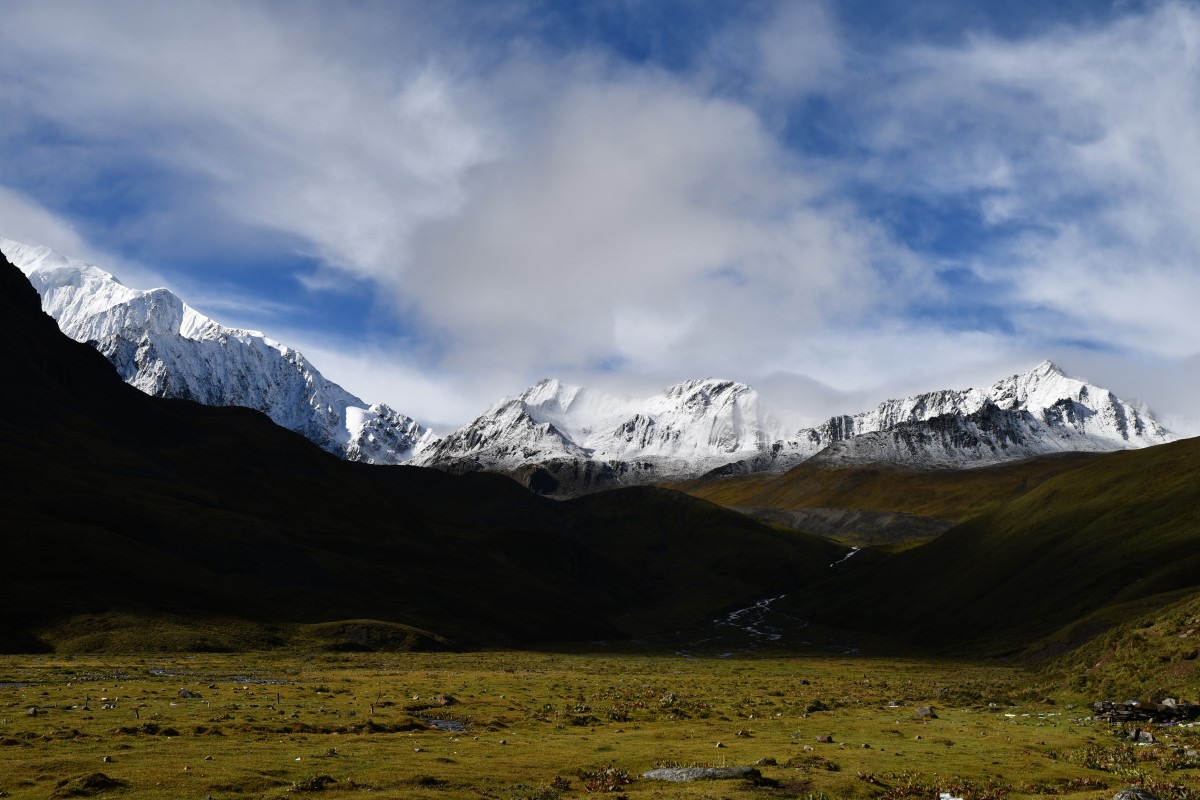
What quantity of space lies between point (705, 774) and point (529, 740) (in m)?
14.7

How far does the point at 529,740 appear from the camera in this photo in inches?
1818

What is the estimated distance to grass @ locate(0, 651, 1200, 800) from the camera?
3181cm

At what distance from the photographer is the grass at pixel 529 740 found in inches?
1252

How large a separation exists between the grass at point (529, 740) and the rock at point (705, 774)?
0.87 m

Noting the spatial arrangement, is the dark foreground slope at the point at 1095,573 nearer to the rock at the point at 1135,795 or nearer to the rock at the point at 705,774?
the rock at the point at 1135,795

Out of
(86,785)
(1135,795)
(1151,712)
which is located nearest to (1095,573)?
(1151,712)

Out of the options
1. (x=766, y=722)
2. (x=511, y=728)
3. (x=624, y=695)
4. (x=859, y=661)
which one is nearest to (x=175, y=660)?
(x=624, y=695)

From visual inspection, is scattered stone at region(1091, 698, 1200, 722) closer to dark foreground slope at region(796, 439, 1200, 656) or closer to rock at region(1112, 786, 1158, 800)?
rock at region(1112, 786, 1158, 800)

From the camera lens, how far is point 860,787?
3297cm

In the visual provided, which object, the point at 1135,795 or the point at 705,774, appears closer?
the point at 1135,795

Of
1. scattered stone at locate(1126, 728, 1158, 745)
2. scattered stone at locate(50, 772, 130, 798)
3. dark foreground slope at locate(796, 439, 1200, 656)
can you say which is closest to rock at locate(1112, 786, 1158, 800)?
scattered stone at locate(1126, 728, 1158, 745)

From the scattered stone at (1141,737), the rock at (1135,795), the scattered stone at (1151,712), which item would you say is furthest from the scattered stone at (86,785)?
the scattered stone at (1151,712)

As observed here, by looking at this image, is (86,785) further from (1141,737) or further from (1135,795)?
(1141,737)

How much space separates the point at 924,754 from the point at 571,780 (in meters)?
18.0
